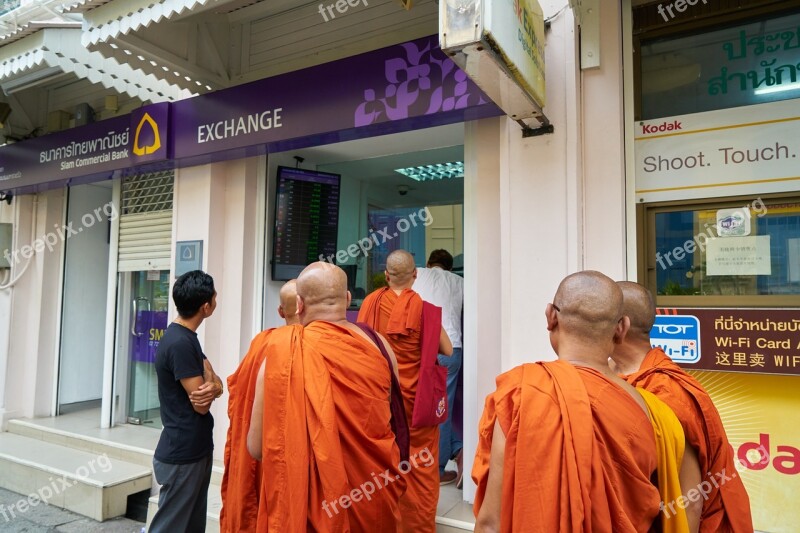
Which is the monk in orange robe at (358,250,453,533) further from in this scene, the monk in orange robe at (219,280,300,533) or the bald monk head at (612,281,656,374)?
the bald monk head at (612,281,656,374)

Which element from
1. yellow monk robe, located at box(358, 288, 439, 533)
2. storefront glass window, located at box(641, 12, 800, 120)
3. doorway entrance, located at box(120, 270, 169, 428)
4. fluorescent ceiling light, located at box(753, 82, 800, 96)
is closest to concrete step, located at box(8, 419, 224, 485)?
doorway entrance, located at box(120, 270, 169, 428)

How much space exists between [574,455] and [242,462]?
63.9 inches

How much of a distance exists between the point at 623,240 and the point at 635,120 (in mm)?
808

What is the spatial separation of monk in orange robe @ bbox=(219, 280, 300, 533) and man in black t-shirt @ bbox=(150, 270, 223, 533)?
21cm

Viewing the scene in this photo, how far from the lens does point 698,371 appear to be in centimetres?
293

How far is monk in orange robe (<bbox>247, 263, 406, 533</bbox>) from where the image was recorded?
79.4 inches

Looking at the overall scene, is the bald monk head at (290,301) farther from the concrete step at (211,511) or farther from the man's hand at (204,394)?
the concrete step at (211,511)

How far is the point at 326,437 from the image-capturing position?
203 cm

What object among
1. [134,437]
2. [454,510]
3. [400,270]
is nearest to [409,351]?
[400,270]

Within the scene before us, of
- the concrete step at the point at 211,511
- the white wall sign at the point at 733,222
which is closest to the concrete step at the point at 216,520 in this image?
the concrete step at the point at 211,511

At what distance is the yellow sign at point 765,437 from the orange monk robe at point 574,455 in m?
1.84

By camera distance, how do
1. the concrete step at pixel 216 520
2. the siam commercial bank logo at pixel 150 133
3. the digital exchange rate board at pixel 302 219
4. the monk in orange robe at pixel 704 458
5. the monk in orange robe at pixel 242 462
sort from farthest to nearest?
the digital exchange rate board at pixel 302 219, the siam commercial bank logo at pixel 150 133, the concrete step at pixel 216 520, the monk in orange robe at pixel 242 462, the monk in orange robe at pixel 704 458

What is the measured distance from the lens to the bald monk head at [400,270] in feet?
11.8

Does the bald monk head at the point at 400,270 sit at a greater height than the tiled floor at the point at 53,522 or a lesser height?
greater
